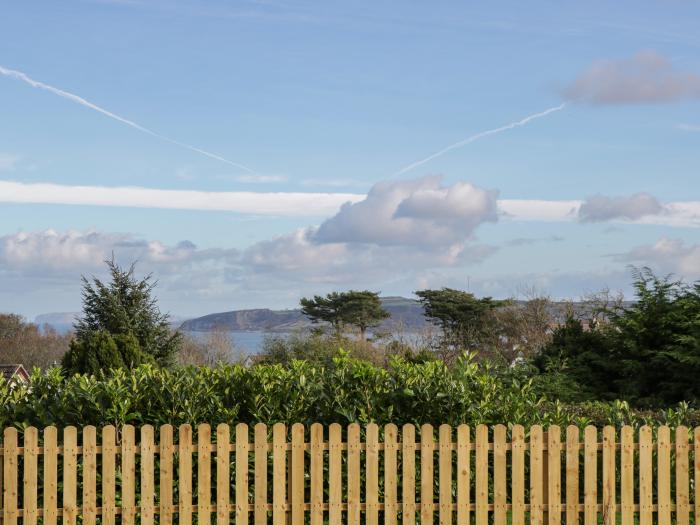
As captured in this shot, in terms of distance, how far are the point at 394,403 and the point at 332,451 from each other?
88cm

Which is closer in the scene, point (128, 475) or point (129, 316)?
point (128, 475)

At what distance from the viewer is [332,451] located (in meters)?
7.66

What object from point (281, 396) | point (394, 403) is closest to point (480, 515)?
point (394, 403)

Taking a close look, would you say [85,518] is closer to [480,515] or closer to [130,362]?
[480,515]

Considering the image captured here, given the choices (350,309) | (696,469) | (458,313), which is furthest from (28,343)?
(696,469)

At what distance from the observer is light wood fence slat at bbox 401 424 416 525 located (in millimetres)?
7660

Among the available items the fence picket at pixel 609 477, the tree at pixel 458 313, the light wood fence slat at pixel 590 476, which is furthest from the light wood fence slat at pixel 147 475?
the tree at pixel 458 313

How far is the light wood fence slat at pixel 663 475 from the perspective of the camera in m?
7.93

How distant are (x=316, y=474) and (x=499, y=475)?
1597mm

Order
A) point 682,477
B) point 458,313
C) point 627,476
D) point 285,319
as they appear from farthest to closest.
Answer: point 285,319 → point 458,313 → point 682,477 → point 627,476

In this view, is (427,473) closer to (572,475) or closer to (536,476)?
(536,476)

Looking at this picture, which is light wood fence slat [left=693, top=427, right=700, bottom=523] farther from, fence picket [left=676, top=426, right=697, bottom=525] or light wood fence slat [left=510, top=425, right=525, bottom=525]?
light wood fence slat [left=510, top=425, right=525, bottom=525]

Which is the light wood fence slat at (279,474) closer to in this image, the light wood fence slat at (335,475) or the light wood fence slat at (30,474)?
the light wood fence slat at (335,475)

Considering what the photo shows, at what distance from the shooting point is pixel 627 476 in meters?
7.90
